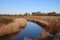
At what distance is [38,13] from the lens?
73.6 m

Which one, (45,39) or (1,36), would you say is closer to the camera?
(45,39)

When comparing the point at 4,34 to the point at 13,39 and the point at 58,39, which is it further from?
the point at 58,39

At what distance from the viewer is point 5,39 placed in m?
14.3

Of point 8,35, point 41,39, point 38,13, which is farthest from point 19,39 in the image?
point 38,13

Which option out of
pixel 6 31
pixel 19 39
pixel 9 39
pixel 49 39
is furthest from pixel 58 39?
pixel 6 31

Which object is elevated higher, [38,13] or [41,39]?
[41,39]

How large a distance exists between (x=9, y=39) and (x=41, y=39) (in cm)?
390

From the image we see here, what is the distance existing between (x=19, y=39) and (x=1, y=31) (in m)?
2.49

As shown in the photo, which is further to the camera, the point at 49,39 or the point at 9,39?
the point at 9,39

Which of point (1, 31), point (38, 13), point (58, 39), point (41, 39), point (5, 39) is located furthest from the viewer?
point (38, 13)

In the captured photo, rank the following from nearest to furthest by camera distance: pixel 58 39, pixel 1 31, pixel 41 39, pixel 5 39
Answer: pixel 58 39 → pixel 41 39 → pixel 5 39 → pixel 1 31

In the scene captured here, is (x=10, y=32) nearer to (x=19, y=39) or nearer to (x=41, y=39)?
(x=19, y=39)

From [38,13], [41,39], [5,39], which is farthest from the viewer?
[38,13]

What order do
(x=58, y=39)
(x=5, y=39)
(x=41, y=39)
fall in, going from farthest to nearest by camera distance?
(x=5, y=39) → (x=41, y=39) → (x=58, y=39)
